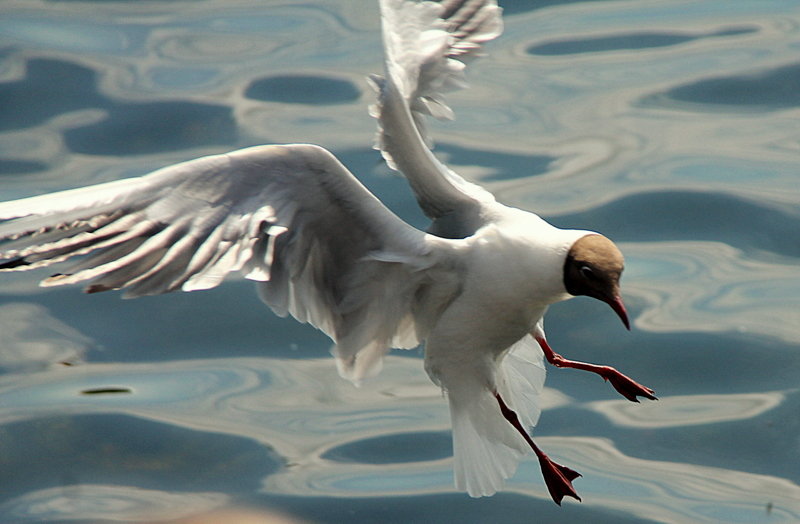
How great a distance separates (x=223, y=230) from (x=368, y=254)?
0.52 m

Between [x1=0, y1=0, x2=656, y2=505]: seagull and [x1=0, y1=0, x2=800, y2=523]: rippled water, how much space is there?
1.53 metres

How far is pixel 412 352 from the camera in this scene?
7.64 metres

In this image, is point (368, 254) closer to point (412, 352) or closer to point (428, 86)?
point (428, 86)

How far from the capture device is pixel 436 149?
9.54 m


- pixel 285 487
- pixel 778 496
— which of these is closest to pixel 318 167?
pixel 285 487

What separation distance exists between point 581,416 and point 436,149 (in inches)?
115

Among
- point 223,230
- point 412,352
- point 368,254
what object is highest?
point 223,230

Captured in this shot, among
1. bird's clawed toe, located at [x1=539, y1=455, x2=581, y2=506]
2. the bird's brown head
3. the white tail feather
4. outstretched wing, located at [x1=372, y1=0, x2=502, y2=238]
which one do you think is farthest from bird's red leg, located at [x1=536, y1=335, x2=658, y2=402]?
the bird's brown head

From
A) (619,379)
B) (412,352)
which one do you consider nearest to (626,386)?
(619,379)

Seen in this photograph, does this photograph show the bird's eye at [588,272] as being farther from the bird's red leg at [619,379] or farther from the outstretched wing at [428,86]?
the bird's red leg at [619,379]

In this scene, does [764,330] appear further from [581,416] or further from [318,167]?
[318,167]

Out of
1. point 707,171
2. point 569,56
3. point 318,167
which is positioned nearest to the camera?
point 318,167

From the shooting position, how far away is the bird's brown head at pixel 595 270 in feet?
14.7

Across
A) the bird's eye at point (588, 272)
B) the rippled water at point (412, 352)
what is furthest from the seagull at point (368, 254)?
the rippled water at point (412, 352)
